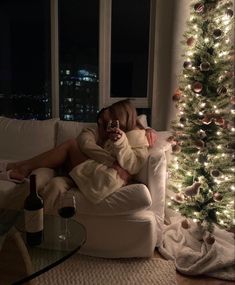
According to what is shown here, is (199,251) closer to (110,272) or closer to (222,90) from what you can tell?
(110,272)

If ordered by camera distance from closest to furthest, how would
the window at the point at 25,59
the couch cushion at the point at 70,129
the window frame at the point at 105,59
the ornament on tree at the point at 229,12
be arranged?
the ornament on tree at the point at 229,12 < the couch cushion at the point at 70,129 < the window frame at the point at 105,59 < the window at the point at 25,59

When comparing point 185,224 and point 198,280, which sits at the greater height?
point 185,224

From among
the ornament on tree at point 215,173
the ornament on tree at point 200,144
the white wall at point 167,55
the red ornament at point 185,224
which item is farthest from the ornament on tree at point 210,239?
the white wall at point 167,55

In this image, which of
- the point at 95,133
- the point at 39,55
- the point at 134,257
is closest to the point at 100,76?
the point at 39,55

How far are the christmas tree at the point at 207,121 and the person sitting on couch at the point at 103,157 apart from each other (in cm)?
32

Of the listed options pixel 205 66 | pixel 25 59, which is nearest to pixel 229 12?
pixel 205 66

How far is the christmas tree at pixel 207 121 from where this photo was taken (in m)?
2.29

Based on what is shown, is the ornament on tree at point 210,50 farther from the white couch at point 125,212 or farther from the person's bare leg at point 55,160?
the person's bare leg at point 55,160

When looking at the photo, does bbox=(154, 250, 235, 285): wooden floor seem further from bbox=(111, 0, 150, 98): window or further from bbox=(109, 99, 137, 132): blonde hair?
bbox=(111, 0, 150, 98): window

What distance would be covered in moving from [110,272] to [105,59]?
2282 mm

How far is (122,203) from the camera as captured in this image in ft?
7.65

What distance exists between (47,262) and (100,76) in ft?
8.37

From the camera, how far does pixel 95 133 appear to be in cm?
289

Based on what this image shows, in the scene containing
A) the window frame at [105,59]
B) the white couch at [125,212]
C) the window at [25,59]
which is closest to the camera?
the white couch at [125,212]
